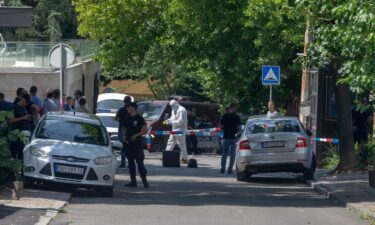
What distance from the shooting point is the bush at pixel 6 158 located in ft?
53.3

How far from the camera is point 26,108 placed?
845 inches

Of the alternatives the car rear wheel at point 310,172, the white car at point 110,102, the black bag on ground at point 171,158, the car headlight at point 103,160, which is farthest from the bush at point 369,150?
the white car at point 110,102

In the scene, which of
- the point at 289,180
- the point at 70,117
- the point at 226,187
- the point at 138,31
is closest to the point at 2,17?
the point at 70,117

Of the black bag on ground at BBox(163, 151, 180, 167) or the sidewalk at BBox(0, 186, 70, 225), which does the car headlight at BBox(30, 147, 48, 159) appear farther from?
the black bag on ground at BBox(163, 151, 180, 167)

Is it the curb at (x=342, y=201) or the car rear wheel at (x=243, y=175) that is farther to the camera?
the car rear wheel at (x=243, y=175)

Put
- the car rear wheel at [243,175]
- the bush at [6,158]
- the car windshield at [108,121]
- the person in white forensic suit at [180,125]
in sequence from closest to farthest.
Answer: the bush at [6,158]
the car rear wheel at [243,175]
the person in white forensic suit at [180,125]
the car windshield at [108,121]

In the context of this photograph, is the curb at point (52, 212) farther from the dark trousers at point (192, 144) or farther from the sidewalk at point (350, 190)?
the dark trousers at point (192, 144)

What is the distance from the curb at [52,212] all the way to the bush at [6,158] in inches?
42.7

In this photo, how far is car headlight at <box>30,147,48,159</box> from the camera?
56.8ft

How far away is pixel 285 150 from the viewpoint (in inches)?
850

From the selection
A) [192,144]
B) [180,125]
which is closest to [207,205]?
[180,125]

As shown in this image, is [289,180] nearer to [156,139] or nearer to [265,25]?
[265,25]

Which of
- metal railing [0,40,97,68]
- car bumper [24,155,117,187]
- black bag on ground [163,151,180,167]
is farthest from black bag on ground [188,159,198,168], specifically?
metal railing [0,40,97,68]

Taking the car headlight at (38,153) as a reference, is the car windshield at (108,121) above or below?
below
